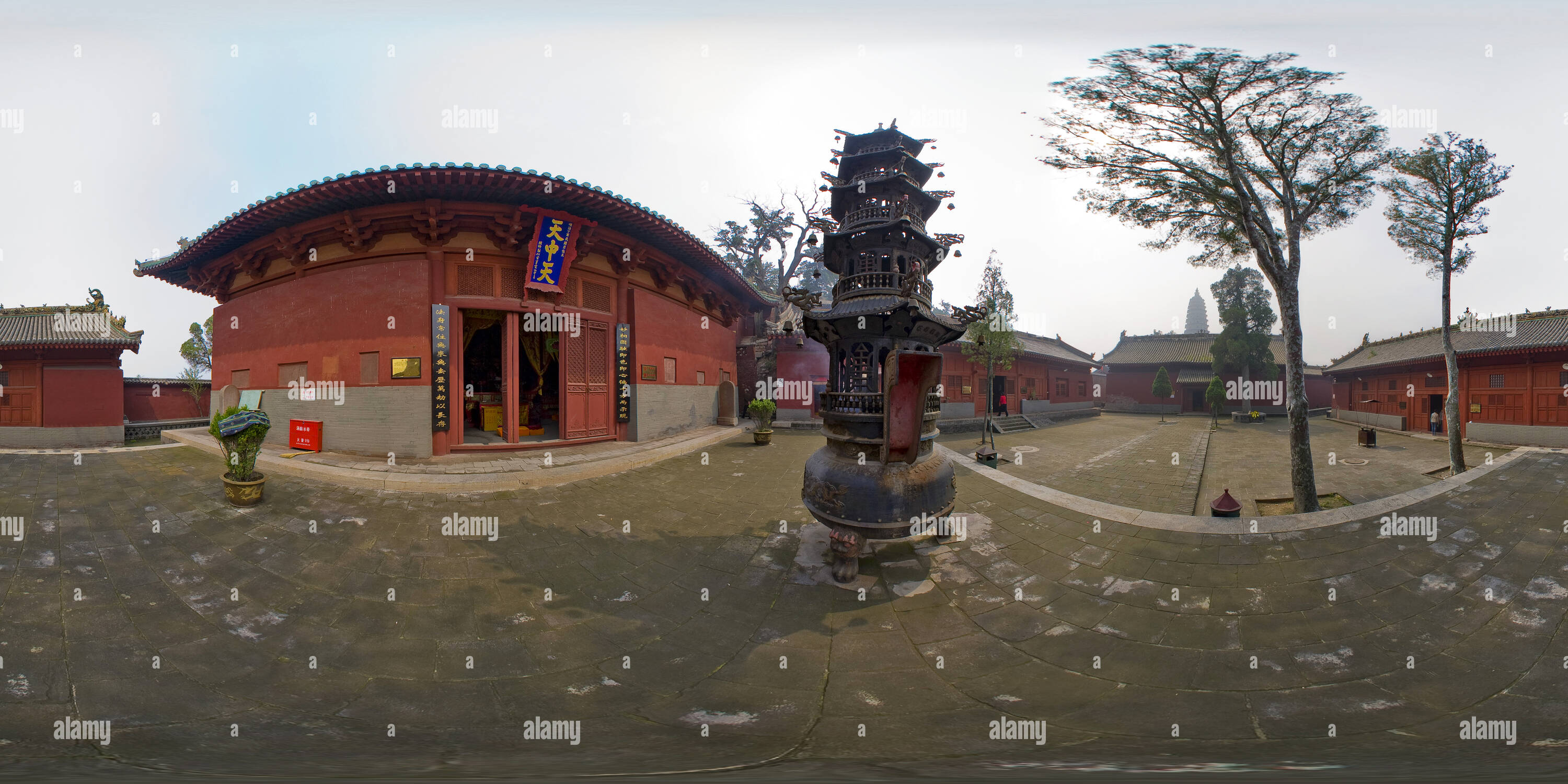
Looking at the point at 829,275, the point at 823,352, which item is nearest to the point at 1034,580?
the point at 823,352

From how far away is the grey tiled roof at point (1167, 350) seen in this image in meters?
34.1

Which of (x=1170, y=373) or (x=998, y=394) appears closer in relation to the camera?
(x=998, y=394)

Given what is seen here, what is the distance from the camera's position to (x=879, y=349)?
5.66 m

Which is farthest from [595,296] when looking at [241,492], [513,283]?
[241,492]

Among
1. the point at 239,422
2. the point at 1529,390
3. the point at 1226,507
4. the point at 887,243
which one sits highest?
the point at 887,243

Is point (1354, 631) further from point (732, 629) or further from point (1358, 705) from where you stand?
point (732, 629)

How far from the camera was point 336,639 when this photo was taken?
390cm

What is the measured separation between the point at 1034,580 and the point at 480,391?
15.0 meters

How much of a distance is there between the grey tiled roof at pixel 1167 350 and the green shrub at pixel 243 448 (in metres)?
43.9

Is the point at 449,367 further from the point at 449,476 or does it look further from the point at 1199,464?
the point at 1199,464

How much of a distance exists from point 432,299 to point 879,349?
28.4 feet

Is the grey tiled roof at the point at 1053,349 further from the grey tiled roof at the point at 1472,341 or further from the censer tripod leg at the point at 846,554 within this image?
the censer tripod leg at the point at 846,554

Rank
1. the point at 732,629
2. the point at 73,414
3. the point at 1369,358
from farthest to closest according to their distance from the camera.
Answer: the point at 1369,358 < the point at 73,414 < the point at 732,629

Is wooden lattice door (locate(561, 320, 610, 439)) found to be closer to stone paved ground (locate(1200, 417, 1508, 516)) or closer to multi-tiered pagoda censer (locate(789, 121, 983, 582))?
multi-tiered pagoda censer (locate(789, 121, 983, 582))
